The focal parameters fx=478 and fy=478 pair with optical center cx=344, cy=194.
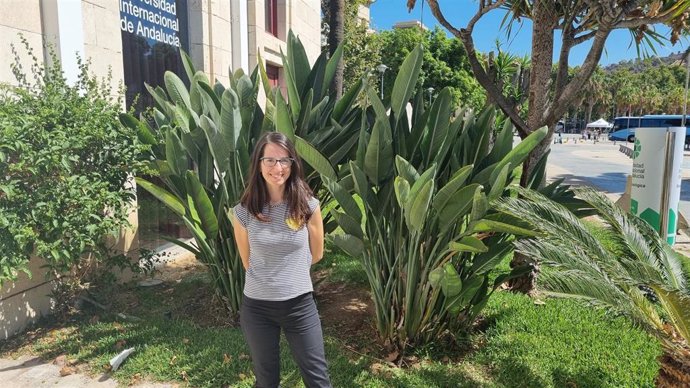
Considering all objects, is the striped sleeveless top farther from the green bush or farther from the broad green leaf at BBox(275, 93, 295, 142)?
the green bush

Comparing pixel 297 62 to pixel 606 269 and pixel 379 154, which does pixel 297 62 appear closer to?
pixel 379 154

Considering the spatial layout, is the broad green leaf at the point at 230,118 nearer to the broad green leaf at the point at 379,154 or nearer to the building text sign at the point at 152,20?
the broad green leaf at the point at 379,154

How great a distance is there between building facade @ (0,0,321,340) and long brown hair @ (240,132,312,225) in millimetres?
2430

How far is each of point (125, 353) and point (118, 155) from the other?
1611 mm

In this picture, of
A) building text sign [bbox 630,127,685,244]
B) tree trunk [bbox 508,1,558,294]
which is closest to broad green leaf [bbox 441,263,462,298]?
tree trunk [bbox 508,1,558,294]

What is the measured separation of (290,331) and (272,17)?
32.0 ft

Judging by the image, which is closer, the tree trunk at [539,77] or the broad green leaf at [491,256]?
the broad green leaf at [491,256]

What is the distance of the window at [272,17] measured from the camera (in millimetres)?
10670

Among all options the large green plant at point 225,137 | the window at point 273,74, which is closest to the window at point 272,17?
the window at point 273,74

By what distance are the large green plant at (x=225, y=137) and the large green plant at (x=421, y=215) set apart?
59 cm

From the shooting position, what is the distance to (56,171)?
368 cm

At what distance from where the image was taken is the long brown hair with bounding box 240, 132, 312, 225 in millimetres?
2473

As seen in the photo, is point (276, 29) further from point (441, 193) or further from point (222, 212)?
point (441, 193)

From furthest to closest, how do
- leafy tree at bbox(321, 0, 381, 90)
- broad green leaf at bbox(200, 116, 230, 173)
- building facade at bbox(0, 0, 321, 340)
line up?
1. leafy tree at bbox(321, 0, 381, 90)
2. building facade at bbox(0, 0, 321, 340)
3. broad green leaf at bbox(200, 116, 230, 173)
